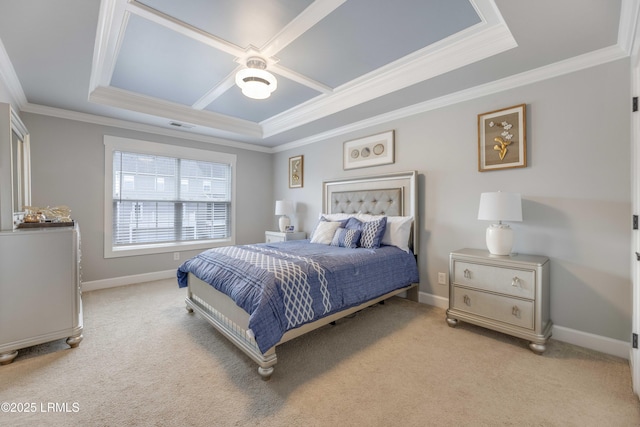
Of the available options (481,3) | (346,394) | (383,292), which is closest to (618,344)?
(383,292)

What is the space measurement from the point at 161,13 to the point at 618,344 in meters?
4.18

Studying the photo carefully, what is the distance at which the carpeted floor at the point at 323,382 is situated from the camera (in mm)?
1499

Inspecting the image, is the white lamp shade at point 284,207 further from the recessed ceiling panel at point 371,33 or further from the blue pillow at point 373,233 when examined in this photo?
the recessed ceiling panel at point 371,33

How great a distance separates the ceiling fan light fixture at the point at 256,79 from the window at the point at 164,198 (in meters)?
2.51

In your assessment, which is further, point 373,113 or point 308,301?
point 373,113

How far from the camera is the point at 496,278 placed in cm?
235

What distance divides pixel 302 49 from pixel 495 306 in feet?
9.13

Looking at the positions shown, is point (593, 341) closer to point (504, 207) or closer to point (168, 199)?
point (504, 207)

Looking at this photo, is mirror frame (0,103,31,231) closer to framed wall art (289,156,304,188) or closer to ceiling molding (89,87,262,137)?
ceiling molding (89,87,262,137)

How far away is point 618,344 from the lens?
210 cm

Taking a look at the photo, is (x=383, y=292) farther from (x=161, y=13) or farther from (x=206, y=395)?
(x=161, y=13)

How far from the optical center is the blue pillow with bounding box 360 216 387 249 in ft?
10.0

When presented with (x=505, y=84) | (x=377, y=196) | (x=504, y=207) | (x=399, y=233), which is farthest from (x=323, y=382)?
(x=505, y=84)

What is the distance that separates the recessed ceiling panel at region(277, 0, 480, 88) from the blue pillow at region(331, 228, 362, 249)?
67.2 inches
